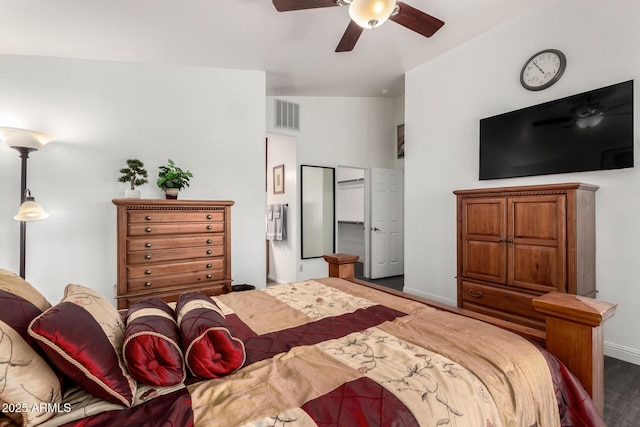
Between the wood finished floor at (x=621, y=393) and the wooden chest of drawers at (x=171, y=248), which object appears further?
the wooden chest of drawers at (x=171, y=248)

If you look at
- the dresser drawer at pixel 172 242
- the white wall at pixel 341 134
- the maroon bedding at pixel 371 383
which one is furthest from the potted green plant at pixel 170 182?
the white wall at pixel 341 134

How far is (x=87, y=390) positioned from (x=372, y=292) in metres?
1.44

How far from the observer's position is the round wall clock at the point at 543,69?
273 centimetres

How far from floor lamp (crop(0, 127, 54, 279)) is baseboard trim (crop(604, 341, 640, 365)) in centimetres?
449

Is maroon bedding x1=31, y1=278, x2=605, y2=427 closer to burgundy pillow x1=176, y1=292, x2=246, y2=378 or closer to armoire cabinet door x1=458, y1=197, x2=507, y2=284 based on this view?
burgundy pillow x1=176, y1=292, x2=246, y2=378

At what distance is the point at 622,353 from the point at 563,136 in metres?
1.81

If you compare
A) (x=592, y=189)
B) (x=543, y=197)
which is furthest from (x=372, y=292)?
(x=592, y=189)

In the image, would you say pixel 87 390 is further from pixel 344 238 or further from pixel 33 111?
pixel 344 238

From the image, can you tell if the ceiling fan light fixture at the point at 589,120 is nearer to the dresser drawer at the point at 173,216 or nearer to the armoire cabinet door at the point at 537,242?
the armoire cabinet door at the point at 537,242

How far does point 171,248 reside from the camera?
8.33ft

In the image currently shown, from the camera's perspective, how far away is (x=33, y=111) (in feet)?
8.64

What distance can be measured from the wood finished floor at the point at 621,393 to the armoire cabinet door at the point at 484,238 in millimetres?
889

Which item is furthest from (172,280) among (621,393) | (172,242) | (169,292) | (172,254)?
(621,393)

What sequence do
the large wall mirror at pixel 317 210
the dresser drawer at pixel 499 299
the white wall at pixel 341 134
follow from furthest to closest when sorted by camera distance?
the large wall mirror at pixel 317 210 < the white wall at pixel 341 134 < the dresser drawer at pixel 499 299
